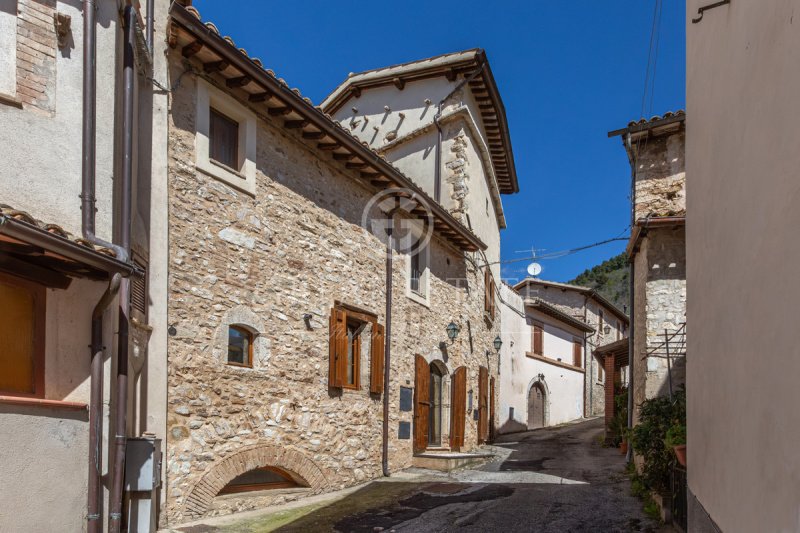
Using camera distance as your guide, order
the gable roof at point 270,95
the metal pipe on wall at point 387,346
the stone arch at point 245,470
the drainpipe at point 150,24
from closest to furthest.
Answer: the drainpipe at point 150,24
the stone arch at point 245,470
the gable roof at point 270,95
the metal pipe on wall at point 387,346

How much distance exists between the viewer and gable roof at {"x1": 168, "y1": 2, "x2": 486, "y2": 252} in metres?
7.23

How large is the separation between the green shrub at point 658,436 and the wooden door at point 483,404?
23.8 ft

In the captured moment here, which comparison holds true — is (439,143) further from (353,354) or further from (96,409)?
(96,409)

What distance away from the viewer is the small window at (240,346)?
25.8ft

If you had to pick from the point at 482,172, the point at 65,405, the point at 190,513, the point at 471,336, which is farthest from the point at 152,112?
the point at 482,172

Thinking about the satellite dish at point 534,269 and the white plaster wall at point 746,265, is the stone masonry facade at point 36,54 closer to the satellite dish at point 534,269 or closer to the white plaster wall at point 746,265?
the white plaster wall at point 746,265

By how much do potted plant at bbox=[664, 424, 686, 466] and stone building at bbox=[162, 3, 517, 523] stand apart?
4.67m

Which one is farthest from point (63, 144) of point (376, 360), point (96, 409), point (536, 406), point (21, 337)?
point (536, 406)

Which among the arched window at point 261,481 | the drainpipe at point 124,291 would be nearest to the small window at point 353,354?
the arched window at point 261,481

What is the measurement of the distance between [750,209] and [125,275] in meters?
4.53

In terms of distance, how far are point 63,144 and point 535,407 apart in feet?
73.4

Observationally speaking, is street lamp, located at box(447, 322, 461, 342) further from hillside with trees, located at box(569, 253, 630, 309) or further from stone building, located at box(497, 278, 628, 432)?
hillside with trees, located at box(569, 253, 630, 309)

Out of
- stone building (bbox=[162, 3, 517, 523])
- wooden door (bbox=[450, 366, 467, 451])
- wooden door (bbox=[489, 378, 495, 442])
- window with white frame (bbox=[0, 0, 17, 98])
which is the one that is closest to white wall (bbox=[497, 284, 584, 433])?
wooden door (bbox=[489, 378, 495, 442])

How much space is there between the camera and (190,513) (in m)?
6.97
